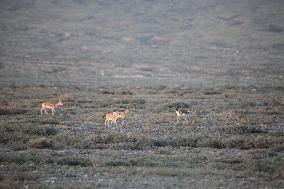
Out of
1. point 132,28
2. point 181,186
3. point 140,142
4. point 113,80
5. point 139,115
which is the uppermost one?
point 181,186

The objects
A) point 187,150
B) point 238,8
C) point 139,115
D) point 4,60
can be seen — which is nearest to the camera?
point 187,150

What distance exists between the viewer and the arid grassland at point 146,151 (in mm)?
A: 13383

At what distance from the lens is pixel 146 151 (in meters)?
17.1

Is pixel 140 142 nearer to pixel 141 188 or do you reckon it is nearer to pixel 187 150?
pixel 187 150

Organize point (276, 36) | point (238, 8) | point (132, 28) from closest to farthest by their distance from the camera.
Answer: point (276, 36), point (132, 28), point (238, 8)

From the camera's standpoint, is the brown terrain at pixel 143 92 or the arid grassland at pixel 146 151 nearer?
the arid grassland at pixel 146 151

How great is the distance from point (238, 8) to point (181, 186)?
136 m

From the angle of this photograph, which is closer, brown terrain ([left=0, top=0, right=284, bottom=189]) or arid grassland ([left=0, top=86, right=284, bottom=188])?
arid grassland ([left=0, top=86, right=284, bottom=188])

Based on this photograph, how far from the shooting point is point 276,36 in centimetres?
11388

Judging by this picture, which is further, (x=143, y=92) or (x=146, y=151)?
(x=143, y=92)

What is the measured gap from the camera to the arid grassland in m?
13.4

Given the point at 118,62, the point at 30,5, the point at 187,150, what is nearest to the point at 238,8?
the point at 30,5

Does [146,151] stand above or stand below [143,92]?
above

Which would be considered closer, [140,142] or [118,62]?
[140,142]
